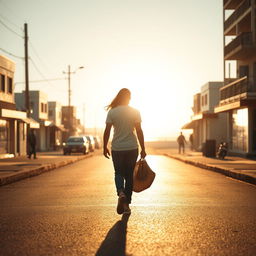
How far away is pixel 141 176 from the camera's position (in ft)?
27.2

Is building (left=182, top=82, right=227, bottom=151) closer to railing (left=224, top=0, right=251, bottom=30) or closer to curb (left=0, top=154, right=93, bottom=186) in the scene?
railing (left=224, top=0, right=251, bottom=30)

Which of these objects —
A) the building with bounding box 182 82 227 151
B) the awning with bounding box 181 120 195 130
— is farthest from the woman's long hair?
the awning with bounding box 181 120 195 130

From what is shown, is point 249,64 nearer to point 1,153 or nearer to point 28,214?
point 1,153

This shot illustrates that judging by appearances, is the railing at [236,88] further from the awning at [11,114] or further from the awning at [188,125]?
the awning at [188,125]

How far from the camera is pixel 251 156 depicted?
109 feet

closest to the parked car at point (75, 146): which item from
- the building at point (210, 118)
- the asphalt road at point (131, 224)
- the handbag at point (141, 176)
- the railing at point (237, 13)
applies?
the building at point (210, 118)

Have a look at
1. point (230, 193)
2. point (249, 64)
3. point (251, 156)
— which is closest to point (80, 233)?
point (230, 193)

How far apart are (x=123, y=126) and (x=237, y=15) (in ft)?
106

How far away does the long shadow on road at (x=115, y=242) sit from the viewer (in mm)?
5188

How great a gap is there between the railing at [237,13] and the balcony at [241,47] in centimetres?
232

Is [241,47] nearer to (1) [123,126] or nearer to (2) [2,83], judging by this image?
(2) [2,83]

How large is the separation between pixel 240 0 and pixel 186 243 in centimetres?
3703

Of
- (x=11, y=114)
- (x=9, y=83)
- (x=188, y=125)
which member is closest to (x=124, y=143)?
(x=11, y=114)

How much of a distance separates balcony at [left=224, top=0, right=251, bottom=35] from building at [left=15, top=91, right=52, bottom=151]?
26982 millimetres
